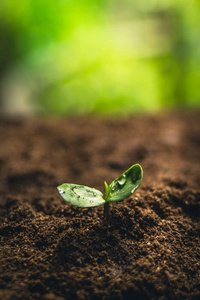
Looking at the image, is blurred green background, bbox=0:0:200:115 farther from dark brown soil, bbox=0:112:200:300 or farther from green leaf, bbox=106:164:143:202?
green leaf, bbox=106:164:143:202

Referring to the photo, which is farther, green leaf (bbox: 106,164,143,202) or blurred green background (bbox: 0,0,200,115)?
blurred green background (bbox: 0,0,200,115)

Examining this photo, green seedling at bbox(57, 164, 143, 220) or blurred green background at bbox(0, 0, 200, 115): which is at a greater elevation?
blurred green background at bbox(0, 0, 200, 115)

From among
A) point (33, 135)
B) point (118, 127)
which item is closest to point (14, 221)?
point (33, 135)

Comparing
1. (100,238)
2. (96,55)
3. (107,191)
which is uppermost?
(96,55)

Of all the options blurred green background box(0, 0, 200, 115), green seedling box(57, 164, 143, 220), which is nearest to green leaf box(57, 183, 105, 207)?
green seedling box(57, 164, 143, 220)

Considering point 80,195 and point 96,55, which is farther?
point 96,55

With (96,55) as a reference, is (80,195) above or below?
below

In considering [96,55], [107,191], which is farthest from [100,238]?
[96,55]

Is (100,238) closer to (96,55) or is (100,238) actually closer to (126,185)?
(126,185)
